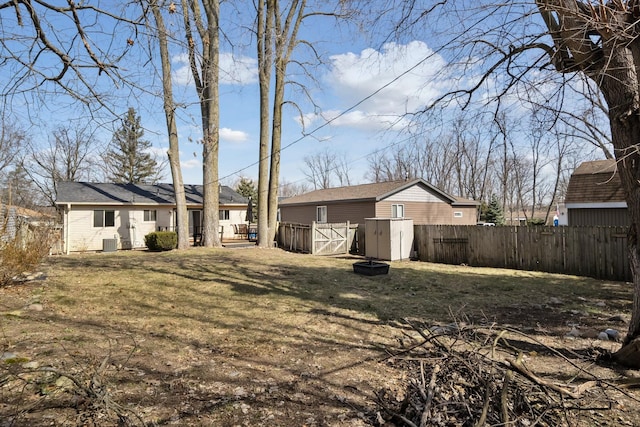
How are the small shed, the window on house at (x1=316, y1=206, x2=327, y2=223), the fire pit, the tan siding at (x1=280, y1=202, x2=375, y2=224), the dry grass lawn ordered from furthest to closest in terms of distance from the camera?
the window on house at (x1=316, y1=206, x2=327, y2=223) < the tan siding at (x1=280, y1=202, x2=375, y2=224) < the small shed < the fire pit < the dry grass lawn

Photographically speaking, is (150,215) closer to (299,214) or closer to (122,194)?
(122,194)

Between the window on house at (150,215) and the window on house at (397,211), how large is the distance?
542 inches

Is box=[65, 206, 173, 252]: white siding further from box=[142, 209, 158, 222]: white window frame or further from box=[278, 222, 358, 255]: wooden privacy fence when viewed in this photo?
box=[278, 222, 358, 255]: wooden privacy fence

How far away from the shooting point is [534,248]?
11625mm

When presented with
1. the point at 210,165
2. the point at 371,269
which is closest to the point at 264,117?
the point at 210,165

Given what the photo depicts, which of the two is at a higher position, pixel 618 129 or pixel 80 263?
pixel 618 129

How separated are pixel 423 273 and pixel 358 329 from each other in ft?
19.4

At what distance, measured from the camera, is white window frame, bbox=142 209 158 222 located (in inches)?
806

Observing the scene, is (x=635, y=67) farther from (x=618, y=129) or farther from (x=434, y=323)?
(x=434, y=323)

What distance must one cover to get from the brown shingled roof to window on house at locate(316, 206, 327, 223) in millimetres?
12516

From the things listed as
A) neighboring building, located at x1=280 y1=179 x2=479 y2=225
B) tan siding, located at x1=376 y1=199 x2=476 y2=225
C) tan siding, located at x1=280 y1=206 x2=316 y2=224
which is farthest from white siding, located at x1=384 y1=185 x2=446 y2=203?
tan siding, located at x1=280 y1=206 x2=316 y2=224

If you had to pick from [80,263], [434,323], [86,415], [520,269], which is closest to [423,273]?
[520,269]

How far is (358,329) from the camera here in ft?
17.9

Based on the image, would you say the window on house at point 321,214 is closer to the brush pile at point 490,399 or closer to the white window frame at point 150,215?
the white window frame at point 150,215
